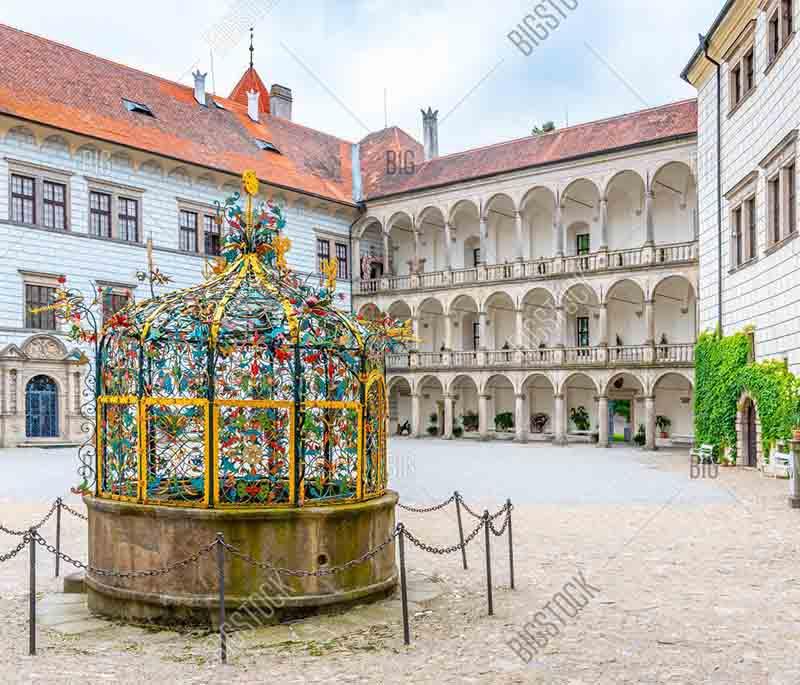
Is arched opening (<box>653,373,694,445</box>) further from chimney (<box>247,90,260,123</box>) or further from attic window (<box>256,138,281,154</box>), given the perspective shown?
chimney (<box>247,90,260,123</box>)

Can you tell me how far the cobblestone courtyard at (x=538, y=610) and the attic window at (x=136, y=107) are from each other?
21.8 metres

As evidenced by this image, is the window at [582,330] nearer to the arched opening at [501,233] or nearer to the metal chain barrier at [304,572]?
the arched opening at [501,233]

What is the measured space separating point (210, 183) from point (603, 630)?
29.1 meters

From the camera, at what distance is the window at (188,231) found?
32562mm

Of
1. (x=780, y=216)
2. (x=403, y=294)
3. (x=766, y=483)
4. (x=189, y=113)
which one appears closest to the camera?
(x=766, y=483)

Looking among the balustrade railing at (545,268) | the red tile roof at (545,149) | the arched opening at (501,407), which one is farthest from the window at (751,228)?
the arched opening at (501,407)

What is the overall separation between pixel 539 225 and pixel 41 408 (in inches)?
829

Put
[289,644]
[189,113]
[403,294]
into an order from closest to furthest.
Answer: [289,644] → [189,113] → [403,294]

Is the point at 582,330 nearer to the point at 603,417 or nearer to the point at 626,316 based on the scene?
the point at 626,316

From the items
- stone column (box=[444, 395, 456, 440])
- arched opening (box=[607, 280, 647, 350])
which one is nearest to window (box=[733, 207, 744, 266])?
arched opening (box=[607, 280, 647, 350])

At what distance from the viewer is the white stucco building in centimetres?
1853

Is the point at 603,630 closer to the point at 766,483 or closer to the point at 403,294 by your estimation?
the point at 766,483

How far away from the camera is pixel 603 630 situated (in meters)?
6.93

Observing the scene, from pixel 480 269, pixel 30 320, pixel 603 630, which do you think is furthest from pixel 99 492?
pixel 480 269
